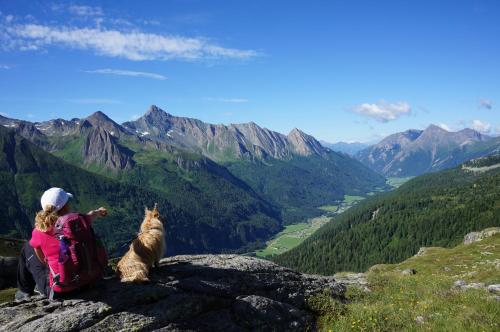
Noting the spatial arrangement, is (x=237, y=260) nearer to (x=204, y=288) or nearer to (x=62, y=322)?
(x=204, y=288)

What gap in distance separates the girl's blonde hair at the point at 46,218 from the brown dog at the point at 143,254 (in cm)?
340

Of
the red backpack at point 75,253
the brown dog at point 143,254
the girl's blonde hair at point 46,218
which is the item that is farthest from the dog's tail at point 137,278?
the girl's blonde hair at point 46,218

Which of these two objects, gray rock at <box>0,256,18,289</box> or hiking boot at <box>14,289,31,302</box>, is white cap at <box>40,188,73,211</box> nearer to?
hiking boot at <box>14,289,31,302</box>

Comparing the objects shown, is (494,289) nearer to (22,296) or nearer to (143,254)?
(143,254)

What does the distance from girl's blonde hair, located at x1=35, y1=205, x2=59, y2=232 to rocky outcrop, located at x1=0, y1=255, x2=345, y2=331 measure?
275 cm

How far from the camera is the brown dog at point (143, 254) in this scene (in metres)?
14.7

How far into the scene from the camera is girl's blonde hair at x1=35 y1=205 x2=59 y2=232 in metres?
12.5

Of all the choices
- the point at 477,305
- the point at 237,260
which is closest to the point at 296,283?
the point at 237,260

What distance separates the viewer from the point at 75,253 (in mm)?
12469

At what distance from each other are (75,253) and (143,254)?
330cm

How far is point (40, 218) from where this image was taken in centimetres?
1263

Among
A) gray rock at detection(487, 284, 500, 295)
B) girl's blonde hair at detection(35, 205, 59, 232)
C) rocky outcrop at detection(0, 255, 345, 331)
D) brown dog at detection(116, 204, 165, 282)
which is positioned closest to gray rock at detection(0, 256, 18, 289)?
rocky outcrop at detection(0, 255, 345, 331)

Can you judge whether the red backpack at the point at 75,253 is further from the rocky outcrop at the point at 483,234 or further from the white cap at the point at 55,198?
the rocky outcrop at the point at 483,234

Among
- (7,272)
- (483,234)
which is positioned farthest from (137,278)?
(483,234)
